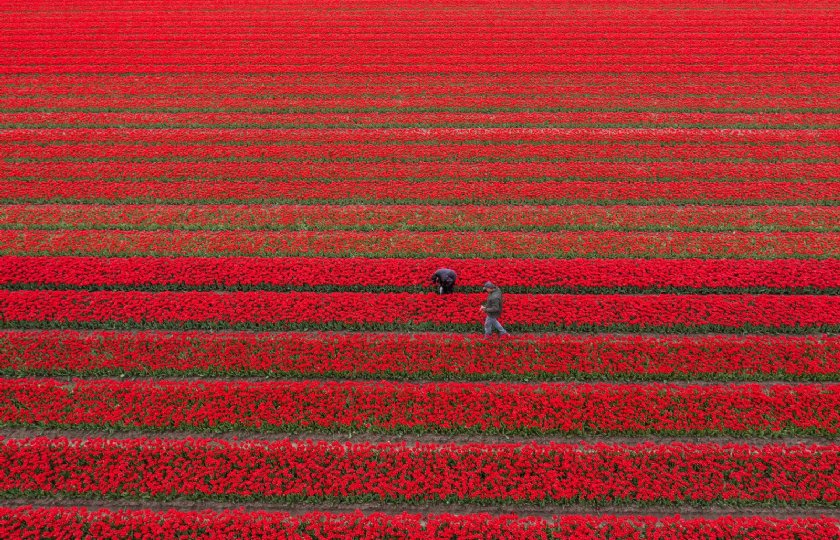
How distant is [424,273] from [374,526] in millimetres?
6384

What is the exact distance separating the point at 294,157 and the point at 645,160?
487 inches

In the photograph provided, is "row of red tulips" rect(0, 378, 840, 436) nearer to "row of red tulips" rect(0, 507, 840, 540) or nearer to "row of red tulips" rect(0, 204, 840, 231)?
"row of red tulips" rect(0, 507, 840, 540)

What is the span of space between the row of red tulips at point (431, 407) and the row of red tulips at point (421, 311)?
1746 mm

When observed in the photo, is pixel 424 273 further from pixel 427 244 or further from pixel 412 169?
pixel 412 169

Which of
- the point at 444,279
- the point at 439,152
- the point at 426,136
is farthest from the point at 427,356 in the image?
the point at 426,136

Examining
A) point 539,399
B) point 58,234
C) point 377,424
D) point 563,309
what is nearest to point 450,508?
point 377,424

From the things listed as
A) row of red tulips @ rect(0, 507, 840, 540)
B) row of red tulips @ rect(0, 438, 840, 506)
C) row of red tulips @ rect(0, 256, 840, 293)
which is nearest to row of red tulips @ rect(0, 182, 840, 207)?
row of red tulips @ rect(0, 256, 840, 293)

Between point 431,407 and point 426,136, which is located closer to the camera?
point 431,407

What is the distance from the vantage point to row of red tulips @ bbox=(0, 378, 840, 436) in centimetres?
950

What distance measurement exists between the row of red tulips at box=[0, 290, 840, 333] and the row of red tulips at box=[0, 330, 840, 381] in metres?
0.36

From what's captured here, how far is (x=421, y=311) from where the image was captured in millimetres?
12000

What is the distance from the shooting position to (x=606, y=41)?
26.8m

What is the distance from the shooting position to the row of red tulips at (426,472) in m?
8.44

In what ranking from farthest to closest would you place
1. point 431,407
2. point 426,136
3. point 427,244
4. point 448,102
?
point 448,102 < point 426,136 < point 427,244 < point 431,407
